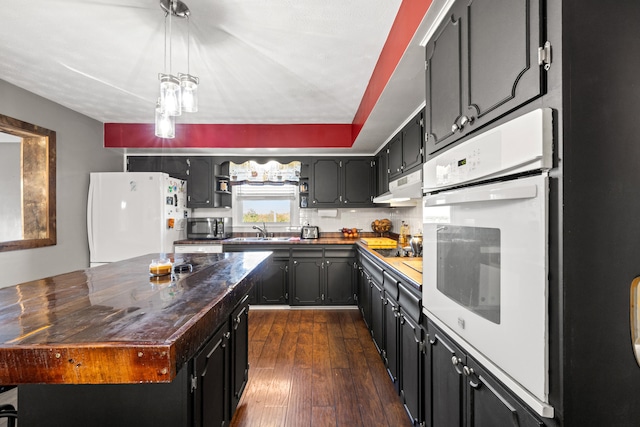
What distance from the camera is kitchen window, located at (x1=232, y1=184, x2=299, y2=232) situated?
4.81 m

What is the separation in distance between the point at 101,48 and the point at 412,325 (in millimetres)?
2922

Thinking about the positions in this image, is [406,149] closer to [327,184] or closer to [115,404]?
[327,184]

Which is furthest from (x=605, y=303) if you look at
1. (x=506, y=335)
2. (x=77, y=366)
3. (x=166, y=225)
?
(x=166, y=225)

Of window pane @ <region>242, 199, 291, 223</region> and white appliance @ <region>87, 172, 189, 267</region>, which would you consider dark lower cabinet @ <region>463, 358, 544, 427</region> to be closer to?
white appliance @ <region>87, 172, 189, 267</region>

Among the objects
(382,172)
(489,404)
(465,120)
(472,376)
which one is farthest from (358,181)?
(489,404)

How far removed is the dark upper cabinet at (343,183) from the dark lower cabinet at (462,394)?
305 cm

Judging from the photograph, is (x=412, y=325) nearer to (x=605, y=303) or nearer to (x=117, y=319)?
(x=605, y=303)

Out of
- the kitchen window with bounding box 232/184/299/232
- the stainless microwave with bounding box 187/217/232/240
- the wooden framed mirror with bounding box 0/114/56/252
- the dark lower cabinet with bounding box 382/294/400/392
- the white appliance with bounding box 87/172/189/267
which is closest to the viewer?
the dark lower cabinet with bounding box 382/294/400/392

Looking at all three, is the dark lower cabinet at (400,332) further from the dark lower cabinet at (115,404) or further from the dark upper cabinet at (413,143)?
the dark lower cabinet at (115,404)

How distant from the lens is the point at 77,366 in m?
0.77

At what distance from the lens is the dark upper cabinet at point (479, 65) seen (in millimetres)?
839

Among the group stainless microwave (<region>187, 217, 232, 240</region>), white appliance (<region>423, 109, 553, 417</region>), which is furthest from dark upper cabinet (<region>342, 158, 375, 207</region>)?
white appliance (<region>423, 109, 553, 417</region>)

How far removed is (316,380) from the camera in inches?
93.1

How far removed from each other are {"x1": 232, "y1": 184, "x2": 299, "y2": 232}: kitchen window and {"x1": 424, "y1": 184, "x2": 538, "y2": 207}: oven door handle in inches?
143
